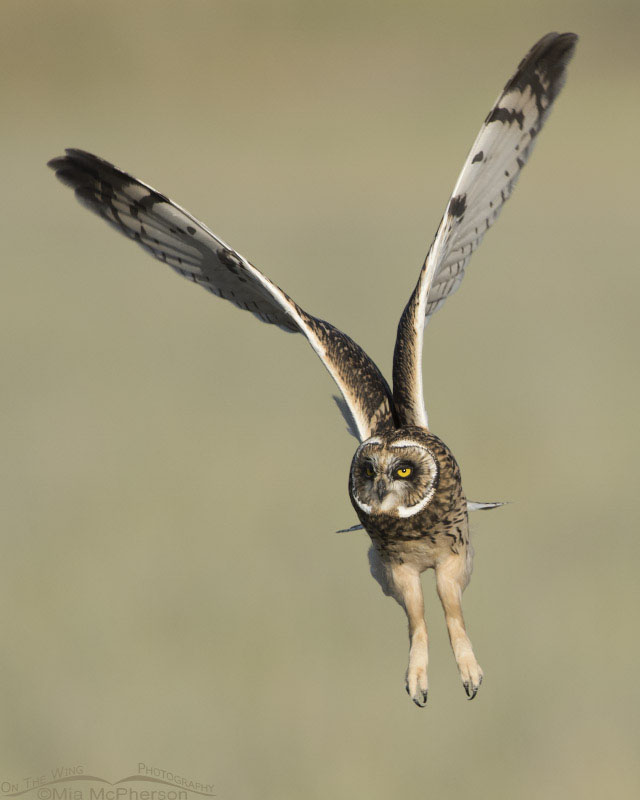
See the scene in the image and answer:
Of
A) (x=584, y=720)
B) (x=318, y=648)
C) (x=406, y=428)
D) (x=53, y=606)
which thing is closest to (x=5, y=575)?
(x=53, y=606)

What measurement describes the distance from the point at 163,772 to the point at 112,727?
1.09 metres

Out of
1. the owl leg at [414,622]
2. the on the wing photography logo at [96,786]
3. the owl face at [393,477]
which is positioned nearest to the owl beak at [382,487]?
the owl face at [393,477]

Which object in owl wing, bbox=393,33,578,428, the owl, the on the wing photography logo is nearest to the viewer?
the owl

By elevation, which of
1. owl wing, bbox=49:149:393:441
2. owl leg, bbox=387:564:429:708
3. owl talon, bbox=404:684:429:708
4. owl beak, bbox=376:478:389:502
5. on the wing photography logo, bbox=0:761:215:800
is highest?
owl wing, bbox=49:149:393:441

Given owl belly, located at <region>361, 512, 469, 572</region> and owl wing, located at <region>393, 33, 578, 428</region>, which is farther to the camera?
owl wing, located at <region>393, 33, 578, 428</region>

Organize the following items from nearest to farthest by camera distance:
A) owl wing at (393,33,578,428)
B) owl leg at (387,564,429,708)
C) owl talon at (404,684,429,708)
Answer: owl talon at (404,684,429,708) → owl leg at (387,564,429,708) → owl wing at (393,33,578,428)

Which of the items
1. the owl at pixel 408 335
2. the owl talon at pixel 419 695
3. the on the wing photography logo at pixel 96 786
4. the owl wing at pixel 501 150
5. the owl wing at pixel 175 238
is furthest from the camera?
the on the wing photography logo at pixel 96 786

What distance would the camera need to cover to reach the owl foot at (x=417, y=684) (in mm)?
4246

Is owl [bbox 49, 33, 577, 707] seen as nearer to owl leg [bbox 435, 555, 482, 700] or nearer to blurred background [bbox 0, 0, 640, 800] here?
owl leg [bbox 435, 555, 482, 700]

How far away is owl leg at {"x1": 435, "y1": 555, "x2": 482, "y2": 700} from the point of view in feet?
14.3

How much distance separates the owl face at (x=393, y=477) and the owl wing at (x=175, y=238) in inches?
18.2

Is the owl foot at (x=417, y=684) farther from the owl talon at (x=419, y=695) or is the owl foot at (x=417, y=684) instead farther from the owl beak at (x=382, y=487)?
the owl beak at (x=382, y=487)

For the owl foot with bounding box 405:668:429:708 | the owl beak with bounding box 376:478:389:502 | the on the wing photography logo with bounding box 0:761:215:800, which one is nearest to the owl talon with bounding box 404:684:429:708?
Answer: the owl foot with bounding box 405:668:429:708

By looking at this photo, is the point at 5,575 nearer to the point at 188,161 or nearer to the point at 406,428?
the point at 406,428
